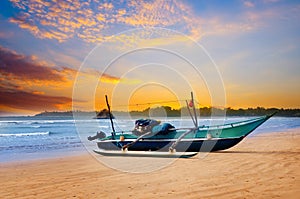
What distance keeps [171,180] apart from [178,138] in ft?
17.8

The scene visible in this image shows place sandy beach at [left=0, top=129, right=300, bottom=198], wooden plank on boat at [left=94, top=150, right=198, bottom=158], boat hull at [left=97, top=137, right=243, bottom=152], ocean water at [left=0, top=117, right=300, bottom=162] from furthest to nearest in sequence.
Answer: ocean water at [left=0, top=117, right=300, bottom=162]
boat hull at [left=97, top=137, right=243, bottom=152]
wooden plank on boat at [left=94, top=150, right=198, bottom=158]
sandy beach at [left=0, top=129, right=300, bottom=198]

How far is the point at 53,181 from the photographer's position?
8.00 meters

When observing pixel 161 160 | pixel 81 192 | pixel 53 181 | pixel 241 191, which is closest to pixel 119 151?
pixel 161 160

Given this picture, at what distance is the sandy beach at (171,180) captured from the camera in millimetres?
6332

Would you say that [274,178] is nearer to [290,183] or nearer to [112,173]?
[290,183]

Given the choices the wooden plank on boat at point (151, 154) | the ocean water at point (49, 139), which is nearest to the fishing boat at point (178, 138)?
the wooden plank on boat at point (151, 154)

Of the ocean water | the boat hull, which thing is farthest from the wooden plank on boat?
the ocean water

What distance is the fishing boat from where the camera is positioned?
12664 millimetres

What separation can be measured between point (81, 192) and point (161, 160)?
15.7ft

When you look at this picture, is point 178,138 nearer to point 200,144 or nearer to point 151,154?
point 200,144

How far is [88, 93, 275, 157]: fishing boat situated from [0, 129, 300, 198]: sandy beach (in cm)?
197

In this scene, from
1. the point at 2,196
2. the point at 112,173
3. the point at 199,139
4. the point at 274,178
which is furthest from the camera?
the point at 199,139

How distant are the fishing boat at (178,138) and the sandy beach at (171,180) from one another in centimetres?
197

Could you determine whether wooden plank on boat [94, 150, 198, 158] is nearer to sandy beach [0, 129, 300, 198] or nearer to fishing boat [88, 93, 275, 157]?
fishing boat [88, 93, 275, 157]
